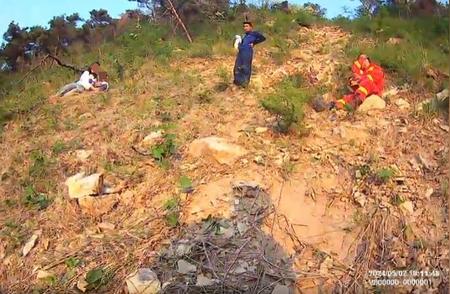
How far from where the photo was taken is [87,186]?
5.13 meters

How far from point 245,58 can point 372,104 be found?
1.83m

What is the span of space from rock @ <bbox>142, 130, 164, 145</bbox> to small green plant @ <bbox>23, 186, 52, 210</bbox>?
125 centimetres

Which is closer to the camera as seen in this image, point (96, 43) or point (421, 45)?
point (421, 45)

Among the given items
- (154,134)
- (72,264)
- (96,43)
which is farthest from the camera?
(96,43)

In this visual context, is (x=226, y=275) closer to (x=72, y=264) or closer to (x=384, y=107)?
(x=72, y=264)

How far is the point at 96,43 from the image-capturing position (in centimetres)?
1184

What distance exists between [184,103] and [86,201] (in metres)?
2.21

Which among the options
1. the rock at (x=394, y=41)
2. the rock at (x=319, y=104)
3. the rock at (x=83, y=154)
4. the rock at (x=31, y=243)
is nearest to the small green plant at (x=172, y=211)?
the rock at (x=31, y=243)

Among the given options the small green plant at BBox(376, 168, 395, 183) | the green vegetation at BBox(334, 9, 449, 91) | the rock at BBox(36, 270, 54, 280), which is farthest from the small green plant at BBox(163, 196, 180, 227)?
the green vegetation at BBox(334, 9, 449, 91)

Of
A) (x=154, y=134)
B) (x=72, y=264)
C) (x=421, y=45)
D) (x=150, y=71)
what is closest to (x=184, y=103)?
(x=154, y=134)

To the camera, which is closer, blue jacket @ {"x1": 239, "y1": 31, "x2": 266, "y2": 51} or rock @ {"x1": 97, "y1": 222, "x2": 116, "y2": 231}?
rock @ {"x1": 97, "y1": 222, "x2": 116, "y2": 231}

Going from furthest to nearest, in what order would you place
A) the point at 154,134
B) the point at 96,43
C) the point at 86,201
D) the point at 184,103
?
1. the point at 96,43
2. the point at 184,103
3. the point at 154,134
4. the point at 86,201

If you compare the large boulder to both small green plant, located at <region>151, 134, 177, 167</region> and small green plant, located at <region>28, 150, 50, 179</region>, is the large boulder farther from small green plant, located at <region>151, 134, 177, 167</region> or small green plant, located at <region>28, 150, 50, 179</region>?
small green plant, located at <region>28, 150, 50, 179</region>

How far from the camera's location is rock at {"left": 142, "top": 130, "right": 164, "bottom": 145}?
5.87 m
